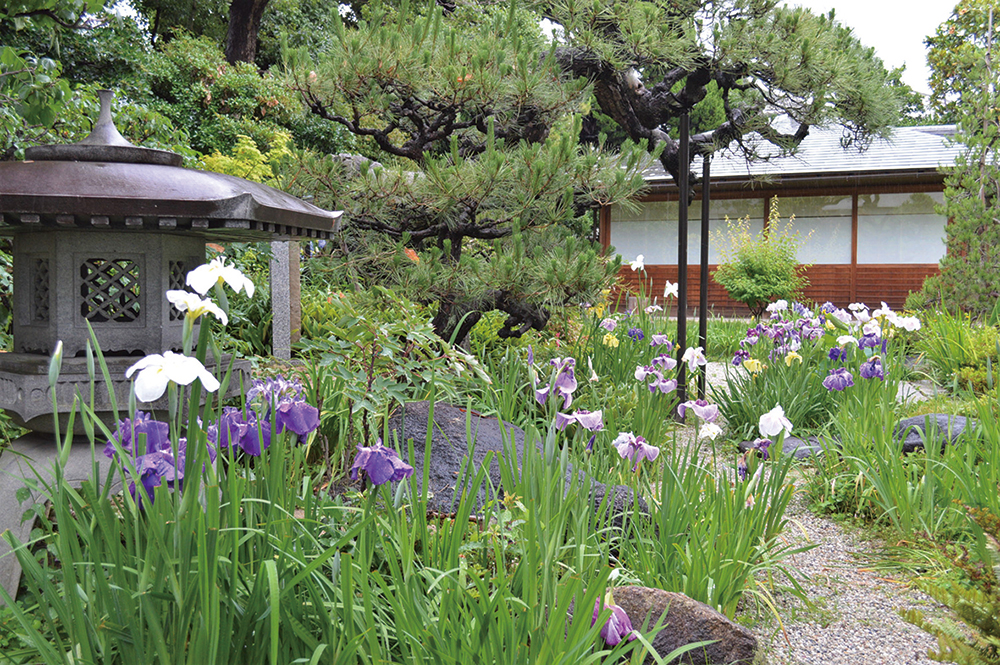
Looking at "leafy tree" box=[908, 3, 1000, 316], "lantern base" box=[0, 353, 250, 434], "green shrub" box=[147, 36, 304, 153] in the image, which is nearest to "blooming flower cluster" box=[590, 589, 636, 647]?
"lantern base" box=[0, 353, 250, 434]

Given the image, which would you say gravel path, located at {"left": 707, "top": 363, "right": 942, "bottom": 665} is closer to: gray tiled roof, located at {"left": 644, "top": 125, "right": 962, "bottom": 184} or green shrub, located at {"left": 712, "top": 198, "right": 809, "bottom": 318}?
green shrub, located at {"left": 712, "top": 198, "right": 809, "bottom": 318}

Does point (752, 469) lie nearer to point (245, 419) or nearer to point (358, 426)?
point (358, 426)

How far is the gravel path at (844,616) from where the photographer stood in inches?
71.4

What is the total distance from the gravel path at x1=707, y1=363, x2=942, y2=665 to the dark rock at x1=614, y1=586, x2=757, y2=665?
289 millimetres

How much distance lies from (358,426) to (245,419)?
1160 millimetres

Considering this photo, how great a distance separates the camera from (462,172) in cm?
369

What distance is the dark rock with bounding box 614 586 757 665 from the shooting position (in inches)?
59.0

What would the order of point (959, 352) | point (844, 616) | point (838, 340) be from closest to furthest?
point (844, 616)
point (838, 340)
point (959, 352)

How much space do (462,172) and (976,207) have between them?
578 centimetres

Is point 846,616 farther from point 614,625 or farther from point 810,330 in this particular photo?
point 810,330

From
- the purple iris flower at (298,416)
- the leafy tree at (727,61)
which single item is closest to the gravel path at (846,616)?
the purple iris flower at (298,416)

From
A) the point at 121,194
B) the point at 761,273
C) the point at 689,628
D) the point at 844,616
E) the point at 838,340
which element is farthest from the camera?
the point at 761,273

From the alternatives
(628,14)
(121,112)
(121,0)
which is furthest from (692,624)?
(121,0)

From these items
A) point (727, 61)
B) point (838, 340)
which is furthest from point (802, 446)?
point (727, 61)
